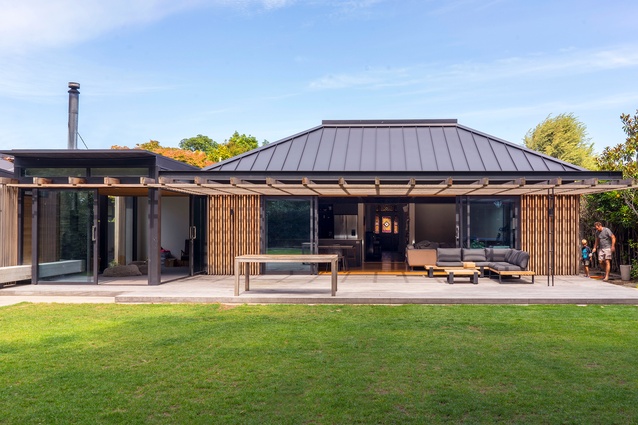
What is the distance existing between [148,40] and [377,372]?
25.7 metres

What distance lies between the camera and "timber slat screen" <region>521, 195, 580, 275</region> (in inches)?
563

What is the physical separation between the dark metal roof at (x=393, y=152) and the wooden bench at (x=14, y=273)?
17.4ft

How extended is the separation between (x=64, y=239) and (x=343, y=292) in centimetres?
696

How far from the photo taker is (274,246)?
47.9ft

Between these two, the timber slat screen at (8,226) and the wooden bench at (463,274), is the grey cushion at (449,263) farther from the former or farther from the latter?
the timber slat screen at (8,226)

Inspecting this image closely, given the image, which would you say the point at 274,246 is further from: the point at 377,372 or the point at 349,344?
the point at 377,372

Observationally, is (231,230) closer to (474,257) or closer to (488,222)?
(474,257)

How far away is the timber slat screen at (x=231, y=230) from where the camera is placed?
14.7 m

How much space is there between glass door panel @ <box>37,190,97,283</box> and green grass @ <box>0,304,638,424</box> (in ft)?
13.1

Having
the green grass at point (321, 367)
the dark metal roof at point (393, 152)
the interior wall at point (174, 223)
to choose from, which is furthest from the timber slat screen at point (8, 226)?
the interior wall at point (174, 223)

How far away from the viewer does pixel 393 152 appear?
1542 centimetres

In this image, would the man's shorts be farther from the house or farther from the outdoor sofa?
the outdoor sofa

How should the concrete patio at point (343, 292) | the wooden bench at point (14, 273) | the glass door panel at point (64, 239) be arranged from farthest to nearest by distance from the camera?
the glass door panel at point (64, 239) < the wooden bench at point (14, 273) < the concrete patio at point (343, 292)

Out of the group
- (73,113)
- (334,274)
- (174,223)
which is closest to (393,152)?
(334,274)
